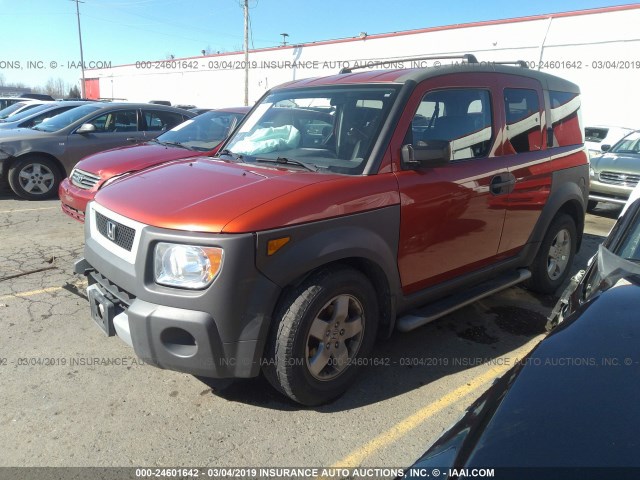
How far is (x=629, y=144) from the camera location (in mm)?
10258

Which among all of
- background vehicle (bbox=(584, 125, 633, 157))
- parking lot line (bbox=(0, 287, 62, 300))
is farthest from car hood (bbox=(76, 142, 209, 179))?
background vehicle (bbox=(584, 125, 633, 157))

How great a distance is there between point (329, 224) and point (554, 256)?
3136mm

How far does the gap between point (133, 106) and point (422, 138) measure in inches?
276

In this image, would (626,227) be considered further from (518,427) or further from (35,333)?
(35,333)

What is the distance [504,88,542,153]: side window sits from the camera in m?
4.00

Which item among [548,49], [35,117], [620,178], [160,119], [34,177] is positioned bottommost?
[34,177]

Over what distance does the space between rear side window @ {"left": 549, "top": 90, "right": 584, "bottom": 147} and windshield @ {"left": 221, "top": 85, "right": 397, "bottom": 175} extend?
6.80ft

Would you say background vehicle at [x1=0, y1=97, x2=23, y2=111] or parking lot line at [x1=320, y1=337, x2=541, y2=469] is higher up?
background vehicle at [x1=0, y1=97, x2=23, y2=111]

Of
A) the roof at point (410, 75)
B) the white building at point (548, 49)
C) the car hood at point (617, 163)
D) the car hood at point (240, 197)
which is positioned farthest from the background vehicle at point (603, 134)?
the car hood at point (240, 197)

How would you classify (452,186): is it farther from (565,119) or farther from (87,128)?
(87,128)

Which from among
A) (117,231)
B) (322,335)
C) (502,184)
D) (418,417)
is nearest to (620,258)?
(502,184)

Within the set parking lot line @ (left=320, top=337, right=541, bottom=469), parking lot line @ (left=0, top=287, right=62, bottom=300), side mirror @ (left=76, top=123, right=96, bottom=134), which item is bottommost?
parking lot line @ (left=0, top=287, right=62, bottom=300)

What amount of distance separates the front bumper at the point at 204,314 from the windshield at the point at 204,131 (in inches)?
156

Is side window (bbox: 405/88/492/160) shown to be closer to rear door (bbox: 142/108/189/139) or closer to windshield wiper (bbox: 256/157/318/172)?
windshield wiper (bbox: 256/157/318/172)
